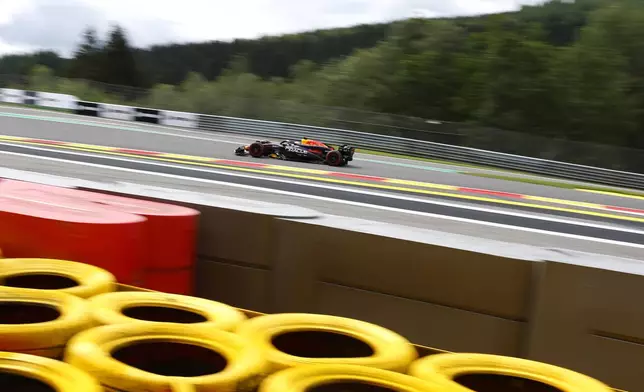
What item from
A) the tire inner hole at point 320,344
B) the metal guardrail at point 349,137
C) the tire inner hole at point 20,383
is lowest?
the tire inner hole at point 320,344

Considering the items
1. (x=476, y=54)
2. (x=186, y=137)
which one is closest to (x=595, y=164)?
(x=186, y=137)

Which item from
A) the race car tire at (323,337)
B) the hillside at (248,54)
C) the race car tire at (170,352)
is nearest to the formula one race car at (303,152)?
the race car tire at (323,337)

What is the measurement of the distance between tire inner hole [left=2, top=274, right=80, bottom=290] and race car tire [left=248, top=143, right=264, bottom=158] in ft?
45.8

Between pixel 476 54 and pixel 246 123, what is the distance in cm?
1974

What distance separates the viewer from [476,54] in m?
41.2

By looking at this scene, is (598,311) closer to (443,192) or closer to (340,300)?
(340,300)

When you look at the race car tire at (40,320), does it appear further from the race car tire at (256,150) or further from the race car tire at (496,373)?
the race car tire at (256,150)

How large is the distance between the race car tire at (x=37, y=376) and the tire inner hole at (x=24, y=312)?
715 mm

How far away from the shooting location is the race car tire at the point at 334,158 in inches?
653

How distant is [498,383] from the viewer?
7.87 ft

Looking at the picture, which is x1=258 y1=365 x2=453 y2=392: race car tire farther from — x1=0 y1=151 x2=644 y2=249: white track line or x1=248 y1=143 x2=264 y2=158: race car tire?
x1=248 y1=143 x2=264 y2=158: race car tire

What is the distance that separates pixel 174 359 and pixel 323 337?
2.04 ft

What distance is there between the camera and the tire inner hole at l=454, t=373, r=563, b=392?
2.34m

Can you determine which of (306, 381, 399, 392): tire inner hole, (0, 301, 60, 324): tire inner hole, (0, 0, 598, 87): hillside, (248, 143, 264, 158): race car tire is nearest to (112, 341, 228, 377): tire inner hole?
(306, 381, 399, 392): tire inner hole
